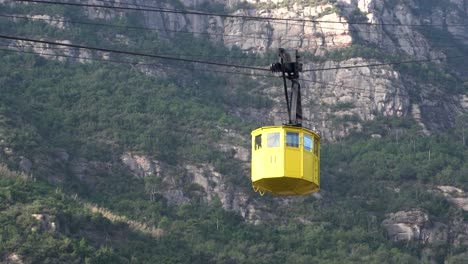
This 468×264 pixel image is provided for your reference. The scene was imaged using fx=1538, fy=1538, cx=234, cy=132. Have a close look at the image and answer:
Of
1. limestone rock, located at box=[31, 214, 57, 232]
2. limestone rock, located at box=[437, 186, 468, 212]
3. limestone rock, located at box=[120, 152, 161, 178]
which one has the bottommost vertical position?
limestone rock, located at box=[31, 214, 57, 232]

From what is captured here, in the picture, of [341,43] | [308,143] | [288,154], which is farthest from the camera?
[341,43]

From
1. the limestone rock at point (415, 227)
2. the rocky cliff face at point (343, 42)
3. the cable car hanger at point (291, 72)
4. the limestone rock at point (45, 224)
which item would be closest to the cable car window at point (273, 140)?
the cable car hanger at point (291, 72)

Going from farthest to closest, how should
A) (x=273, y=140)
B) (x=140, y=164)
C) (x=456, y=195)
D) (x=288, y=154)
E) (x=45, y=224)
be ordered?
1. (x=456, y=195)
2. (x=140, y=164)
3. (x=45, y=224)
4. (x=273, y=140)
5. (x=288, y=154)

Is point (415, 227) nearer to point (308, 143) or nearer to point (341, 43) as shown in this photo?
point (341, 43)

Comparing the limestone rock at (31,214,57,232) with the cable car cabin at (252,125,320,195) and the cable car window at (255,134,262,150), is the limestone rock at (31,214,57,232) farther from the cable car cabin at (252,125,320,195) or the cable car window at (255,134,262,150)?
the cable car cabin at (252,125,320,195)

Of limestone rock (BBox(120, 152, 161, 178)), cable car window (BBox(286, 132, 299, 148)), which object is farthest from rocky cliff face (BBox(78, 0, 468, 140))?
cable car window (BBox(286, 132, 299, 148))

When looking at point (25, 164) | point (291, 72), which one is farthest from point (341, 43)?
point (291, 72)

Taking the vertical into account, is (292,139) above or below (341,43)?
below

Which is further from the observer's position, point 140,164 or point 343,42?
point 343,42
